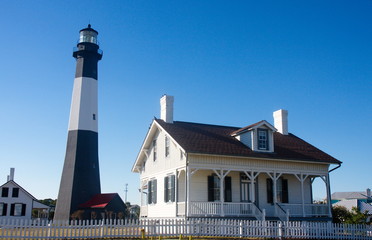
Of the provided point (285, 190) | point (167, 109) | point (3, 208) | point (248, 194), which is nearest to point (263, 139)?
point (248, 194)

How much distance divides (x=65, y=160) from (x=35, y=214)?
93.5ft

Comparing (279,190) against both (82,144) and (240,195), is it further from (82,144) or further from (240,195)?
(82,144)

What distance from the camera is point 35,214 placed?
60.3m

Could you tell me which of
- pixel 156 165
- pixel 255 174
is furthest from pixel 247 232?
pixel 156 165

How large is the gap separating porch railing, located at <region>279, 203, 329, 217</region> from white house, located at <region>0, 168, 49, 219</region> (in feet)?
105

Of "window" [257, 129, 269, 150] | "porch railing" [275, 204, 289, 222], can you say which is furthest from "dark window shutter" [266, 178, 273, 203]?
"window" [257, 129, 269, 150]

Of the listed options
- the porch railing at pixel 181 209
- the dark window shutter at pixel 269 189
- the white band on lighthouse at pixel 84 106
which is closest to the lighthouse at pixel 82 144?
the white band on lighthouse at pixel 84 106

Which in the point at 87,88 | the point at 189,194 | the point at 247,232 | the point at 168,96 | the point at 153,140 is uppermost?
the point at 87,88

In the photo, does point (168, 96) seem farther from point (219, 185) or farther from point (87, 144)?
point (87, 144)

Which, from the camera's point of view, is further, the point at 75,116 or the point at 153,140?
the point at 75,116

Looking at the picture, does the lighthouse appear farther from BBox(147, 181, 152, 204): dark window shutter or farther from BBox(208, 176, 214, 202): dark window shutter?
BBox(208, 176, 214, 202): dark window shutter

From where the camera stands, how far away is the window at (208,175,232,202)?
23219 millimetres

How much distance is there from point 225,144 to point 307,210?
6252 mm

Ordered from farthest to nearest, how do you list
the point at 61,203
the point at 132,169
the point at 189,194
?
1. the point at 61,203
2. the point at 132,169
3. the point at 189,194
